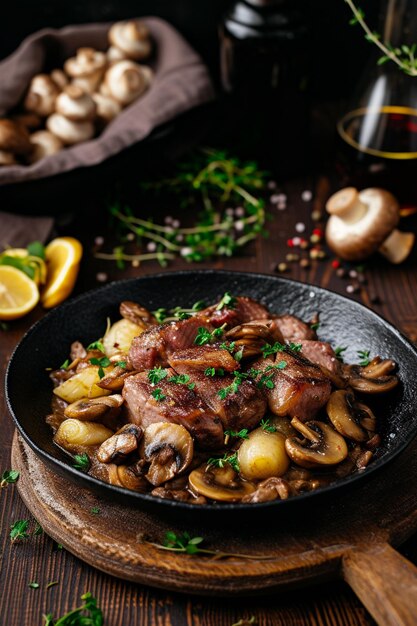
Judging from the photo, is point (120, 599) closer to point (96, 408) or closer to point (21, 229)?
point (96, 408)

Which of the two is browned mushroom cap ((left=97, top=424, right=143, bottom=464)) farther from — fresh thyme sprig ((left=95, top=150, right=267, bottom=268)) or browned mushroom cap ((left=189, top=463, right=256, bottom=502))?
fresh thyme sprig ((left=95, top=150, right=267, bottom=268))

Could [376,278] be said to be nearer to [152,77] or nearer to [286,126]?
[286,126]

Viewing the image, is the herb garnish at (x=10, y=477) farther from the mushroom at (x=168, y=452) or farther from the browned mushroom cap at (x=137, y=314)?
the browned mushroom cap at (x=137, y=314)

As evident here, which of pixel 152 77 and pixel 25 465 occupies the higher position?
pixel 152 77

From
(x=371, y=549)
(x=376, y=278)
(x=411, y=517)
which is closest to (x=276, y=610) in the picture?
(x=371, y=549)

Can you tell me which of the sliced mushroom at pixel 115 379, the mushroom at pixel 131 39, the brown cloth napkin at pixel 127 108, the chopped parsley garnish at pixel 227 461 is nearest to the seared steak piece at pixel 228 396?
the chopped parsley garnish at pixel 227 461

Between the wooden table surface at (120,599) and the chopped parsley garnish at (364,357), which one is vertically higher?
the chopped parsley garnish at (364,357)

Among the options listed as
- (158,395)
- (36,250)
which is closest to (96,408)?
(158,395)
